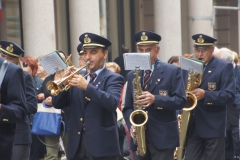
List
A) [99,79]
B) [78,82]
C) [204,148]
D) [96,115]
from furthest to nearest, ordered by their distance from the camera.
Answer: [204,148] → [99,79] → [96,115] → [78,82]

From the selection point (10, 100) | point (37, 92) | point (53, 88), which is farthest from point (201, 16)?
point (10, 100)

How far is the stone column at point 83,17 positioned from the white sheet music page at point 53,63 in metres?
8.34

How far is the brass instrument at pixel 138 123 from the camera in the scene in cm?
884

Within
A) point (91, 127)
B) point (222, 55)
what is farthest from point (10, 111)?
point (222, 55)

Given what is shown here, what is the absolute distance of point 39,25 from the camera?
607 inches

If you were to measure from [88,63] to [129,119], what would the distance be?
1174 mm

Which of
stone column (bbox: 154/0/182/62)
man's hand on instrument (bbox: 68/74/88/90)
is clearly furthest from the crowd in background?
stone column (bbox: 154/0/182/62)

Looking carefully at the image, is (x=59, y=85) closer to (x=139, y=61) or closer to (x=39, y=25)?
(x=139, y=61)

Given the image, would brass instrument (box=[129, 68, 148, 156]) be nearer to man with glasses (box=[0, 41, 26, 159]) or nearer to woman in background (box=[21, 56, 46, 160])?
man with glasses (box=[0, 41, 26, 159])

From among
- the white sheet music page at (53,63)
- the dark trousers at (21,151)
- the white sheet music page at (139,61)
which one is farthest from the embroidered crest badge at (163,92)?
the dark trousers at (21,151)

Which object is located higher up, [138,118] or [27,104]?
[27,104]

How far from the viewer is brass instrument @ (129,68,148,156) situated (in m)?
8.84

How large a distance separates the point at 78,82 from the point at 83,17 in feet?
30.4

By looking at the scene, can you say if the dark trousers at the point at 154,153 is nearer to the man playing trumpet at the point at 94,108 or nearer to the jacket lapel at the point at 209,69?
the man playing trumpet at the point at 94,108
